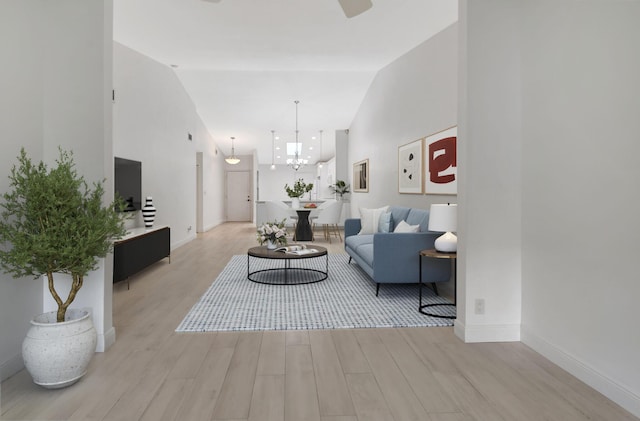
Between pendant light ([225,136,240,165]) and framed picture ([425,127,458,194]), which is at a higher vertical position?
pendant light ([225,136,240,165])

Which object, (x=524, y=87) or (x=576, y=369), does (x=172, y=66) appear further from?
(x=576, y=369)

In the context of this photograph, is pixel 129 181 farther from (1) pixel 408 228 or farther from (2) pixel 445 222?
(2) pixel 445 222

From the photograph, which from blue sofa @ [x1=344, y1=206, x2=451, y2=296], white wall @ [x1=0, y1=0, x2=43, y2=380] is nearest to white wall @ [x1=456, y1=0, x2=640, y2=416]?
blue sofa @ [x1=344, y1=206, x2=451, y2=296]

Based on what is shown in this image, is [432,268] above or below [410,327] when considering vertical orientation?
above

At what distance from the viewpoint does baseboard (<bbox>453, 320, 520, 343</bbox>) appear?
2883 millimetres

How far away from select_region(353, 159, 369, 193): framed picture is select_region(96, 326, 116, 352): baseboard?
6446 mm

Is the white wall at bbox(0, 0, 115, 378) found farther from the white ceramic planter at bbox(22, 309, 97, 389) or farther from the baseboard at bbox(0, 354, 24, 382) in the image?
the white ceramic planter at bbox(22, 309, 97, 389)

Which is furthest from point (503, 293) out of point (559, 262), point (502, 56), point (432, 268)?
point (502, 56)

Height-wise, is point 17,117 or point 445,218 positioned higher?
point 17,117

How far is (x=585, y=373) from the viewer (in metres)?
2.21

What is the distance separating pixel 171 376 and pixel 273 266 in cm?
351

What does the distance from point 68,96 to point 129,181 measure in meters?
2.85

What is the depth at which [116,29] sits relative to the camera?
16.5 ft

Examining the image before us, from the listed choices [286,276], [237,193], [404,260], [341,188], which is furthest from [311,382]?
[237,193]
